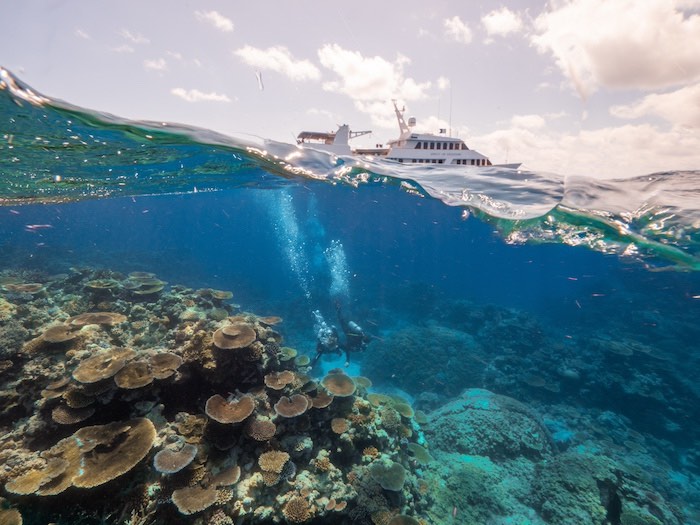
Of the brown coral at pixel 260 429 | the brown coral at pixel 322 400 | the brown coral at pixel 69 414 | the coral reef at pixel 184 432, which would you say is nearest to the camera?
the coral reef at pixel 184 432

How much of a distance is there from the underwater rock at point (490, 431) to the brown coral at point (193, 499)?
9.46 metres

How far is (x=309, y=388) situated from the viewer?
25.1 feet

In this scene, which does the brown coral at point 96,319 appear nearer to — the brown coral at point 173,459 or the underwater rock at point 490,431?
the brown coral at point 173,459

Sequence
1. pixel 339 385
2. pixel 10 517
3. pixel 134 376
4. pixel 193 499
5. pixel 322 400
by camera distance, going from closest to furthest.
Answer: pixel 10 517
pixel 193 499
pixel 134 376
pixel 322 400
pixel 339 385

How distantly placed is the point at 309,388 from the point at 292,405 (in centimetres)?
91

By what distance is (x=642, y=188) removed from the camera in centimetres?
1008

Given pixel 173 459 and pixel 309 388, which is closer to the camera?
pixel 173 459

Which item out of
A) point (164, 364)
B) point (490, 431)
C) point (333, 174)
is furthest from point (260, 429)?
point (333, 174)

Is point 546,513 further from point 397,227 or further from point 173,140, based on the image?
point 397,227

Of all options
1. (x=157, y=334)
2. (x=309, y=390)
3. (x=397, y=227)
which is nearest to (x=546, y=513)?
(x=309, y=390)

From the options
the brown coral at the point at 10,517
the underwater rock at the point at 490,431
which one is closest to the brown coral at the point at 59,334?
the brown coral at the point at 10,517

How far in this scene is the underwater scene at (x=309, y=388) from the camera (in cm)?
519

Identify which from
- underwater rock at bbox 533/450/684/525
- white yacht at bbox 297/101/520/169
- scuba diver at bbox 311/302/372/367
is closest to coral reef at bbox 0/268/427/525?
underwater rock at bbox 533/450/684/525

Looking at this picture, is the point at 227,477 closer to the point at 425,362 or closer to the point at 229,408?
the point at 229,408
